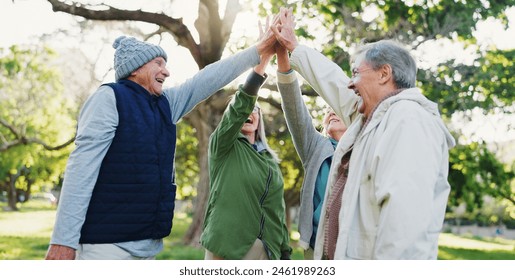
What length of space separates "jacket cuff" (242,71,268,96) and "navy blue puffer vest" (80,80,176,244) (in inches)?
33.2

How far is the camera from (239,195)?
398cm

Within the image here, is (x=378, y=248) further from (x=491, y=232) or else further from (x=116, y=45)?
(x=491, y=232)

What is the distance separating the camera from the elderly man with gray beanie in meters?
2.93

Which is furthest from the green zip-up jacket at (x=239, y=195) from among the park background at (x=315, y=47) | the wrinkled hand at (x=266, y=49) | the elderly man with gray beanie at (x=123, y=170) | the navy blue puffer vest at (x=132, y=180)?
the park background at (x=315, y=47)

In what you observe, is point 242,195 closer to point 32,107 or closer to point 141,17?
point 141,17

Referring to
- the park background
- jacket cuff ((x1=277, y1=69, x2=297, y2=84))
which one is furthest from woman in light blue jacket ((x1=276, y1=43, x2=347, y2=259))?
the park background

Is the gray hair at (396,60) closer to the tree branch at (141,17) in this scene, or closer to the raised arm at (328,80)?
the raised arm at (328,80)

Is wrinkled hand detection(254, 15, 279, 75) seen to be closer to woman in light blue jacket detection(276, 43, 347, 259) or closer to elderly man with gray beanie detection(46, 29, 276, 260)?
woman in light blue jacket detection(276, 43, 347, 259)

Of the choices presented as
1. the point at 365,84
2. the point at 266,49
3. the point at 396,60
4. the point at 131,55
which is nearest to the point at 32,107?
the point at 266,49

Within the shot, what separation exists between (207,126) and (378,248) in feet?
41.7

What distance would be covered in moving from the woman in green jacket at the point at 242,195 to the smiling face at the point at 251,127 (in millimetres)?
75

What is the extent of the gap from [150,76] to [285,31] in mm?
1041

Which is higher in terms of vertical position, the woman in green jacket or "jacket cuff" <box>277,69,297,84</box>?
"jacket cuff" <box>277,69,297,84</box>

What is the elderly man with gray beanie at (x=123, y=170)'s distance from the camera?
2934 mm
